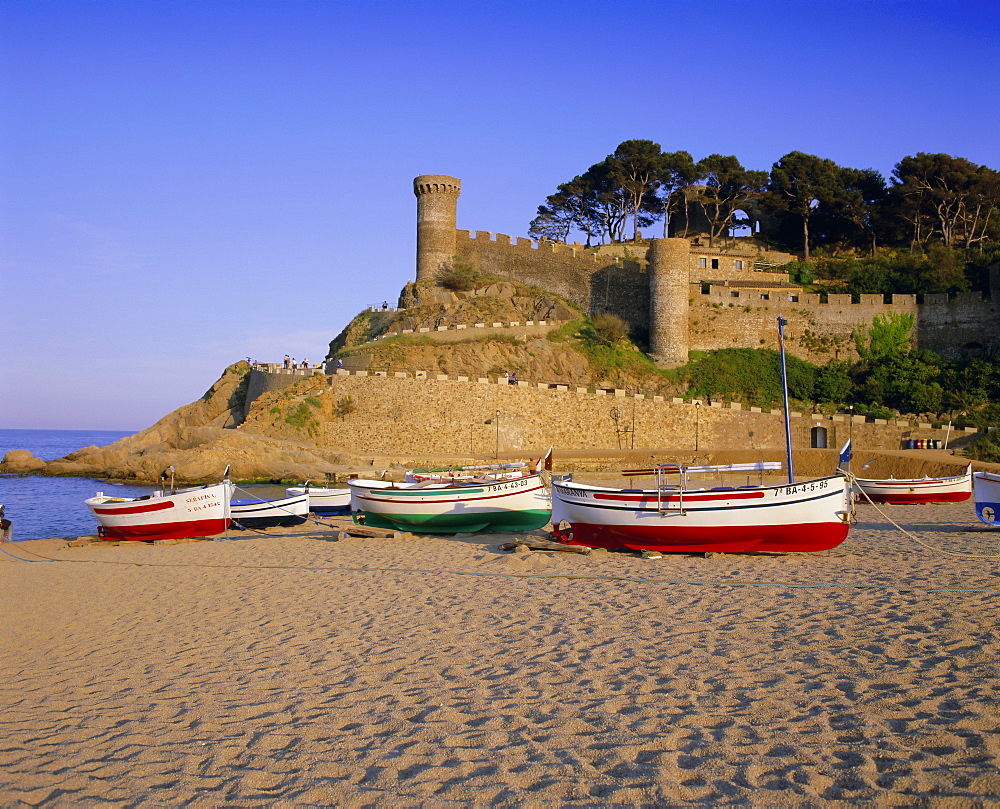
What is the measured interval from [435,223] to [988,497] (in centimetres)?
3600

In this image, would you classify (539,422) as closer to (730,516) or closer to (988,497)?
(988,497)

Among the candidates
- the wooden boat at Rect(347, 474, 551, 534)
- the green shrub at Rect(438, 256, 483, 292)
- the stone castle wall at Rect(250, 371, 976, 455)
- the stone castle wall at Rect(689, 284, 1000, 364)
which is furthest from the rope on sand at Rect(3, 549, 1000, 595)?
the green shrub at Rect(438, 256, 483, 292)

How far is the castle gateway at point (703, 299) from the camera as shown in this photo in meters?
37.9

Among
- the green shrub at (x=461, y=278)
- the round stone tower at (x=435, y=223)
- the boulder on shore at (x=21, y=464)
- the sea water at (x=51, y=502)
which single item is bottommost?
the sea water at (x=51, y=502)

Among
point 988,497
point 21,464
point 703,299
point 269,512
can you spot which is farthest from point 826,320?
point 21,464

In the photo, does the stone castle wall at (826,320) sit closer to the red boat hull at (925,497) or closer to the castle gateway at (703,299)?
the castle gateway at (703,299)

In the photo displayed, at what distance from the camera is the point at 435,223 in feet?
148

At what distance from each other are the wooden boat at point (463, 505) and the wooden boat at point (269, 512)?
2.34 m

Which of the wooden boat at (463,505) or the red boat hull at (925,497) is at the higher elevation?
the wooden boat at (463,505)

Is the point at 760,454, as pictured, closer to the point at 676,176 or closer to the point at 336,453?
the point at 336,453

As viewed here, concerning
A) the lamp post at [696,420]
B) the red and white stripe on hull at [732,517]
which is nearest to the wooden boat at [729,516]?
the red and white stripe on hull at [732,517]

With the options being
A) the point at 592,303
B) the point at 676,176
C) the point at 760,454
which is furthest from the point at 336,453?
the point at 676,176

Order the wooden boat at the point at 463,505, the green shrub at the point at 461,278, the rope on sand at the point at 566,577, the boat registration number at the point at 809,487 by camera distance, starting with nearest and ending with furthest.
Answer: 1. the rope on sand at the point at 566,577
2. the boat registration number at the point at 809,487
3. the wooden boat at the point at 463,505
4. the green shrub at the point at 461,278

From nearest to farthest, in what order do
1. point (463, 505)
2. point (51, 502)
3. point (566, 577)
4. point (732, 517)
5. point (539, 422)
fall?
point (566, 577), point (732, 517), point (463, 505), point (51, 502), point (539, 422)
